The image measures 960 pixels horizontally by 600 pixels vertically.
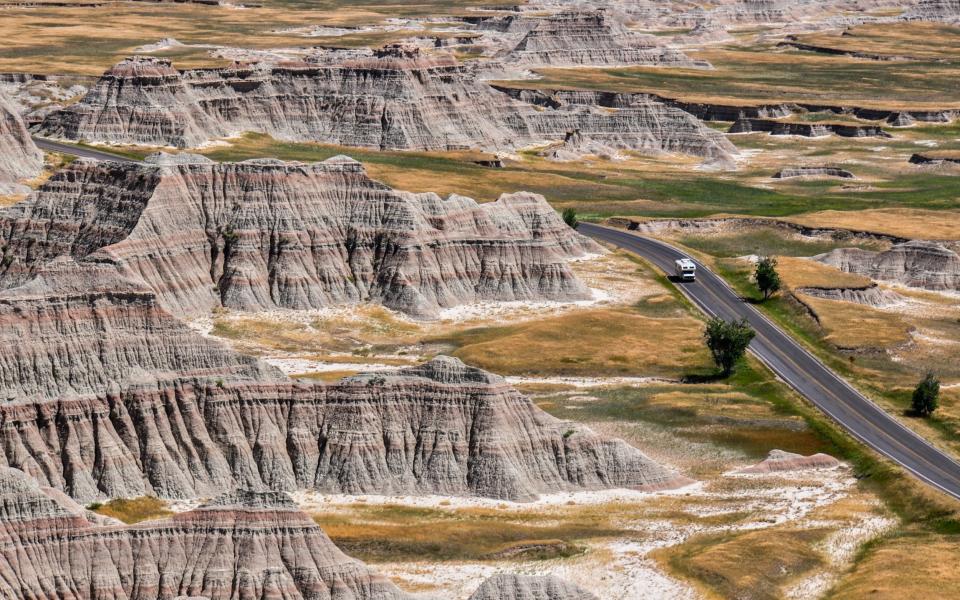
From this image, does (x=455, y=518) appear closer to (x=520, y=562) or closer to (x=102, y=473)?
(x=520, y=562)

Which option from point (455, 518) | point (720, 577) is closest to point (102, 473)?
point (455, 518)

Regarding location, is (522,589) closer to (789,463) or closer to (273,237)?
(789,463)

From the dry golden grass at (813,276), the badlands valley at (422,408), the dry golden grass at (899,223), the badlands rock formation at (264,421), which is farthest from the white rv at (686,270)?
the badlands rock formation at (264,421)

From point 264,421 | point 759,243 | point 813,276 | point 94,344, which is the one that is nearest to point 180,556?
point 264,421

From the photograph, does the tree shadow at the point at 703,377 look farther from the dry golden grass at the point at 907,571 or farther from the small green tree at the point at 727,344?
the dry golden grass at the point at 907,571

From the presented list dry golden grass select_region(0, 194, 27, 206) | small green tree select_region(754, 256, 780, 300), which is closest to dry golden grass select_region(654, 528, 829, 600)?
small green tree select_region(754, 256, 780, 300)

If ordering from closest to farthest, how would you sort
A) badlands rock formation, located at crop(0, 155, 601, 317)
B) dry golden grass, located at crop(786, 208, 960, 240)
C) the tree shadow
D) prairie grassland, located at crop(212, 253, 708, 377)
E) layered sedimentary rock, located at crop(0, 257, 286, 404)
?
layered sedimentary rock, located at crop(0, 257, 286, 404)
the tree shadow
prairie grassland, located at crop(212, 253, 708, 377)
badlands rock formation, located at crop(0, 155, 601, 317)
dry golden grass, located at crop(786, 208, 960, 240)

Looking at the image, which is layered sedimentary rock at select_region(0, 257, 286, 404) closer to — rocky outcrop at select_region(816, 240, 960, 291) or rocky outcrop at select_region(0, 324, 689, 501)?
rocky outcrop at select_region(0, 324, 689, 501)
